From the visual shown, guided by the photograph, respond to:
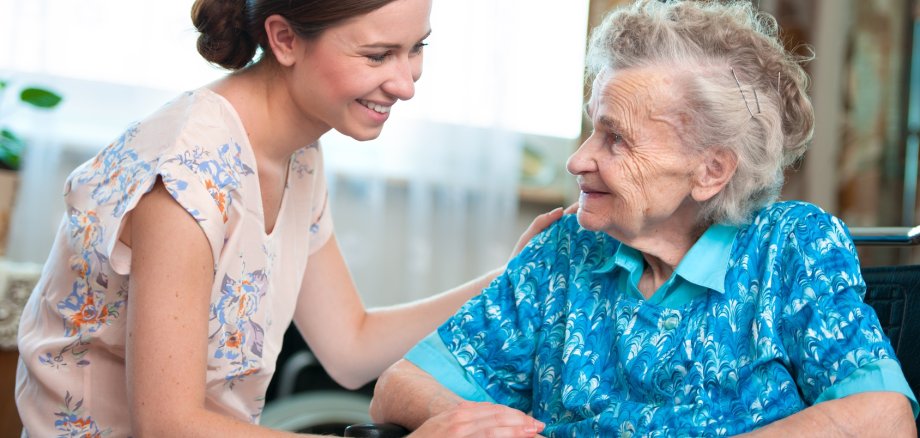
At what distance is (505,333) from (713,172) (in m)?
0.42

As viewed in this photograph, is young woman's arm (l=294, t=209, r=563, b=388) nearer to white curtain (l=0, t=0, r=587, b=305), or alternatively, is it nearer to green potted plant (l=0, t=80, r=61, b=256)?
green potted plant (l=0, t=80, r=61, b=256)

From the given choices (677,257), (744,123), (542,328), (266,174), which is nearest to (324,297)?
(266,174)

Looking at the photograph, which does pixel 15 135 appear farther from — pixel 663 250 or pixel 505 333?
pixel 663 250

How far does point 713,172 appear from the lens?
4.97 ft

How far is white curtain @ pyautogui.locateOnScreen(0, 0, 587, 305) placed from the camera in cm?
320

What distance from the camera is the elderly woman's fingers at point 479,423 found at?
1398 millimetres

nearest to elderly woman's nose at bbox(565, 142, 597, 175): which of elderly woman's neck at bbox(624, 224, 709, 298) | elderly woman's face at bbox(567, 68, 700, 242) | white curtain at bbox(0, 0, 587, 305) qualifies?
elderly woman's face at bbox(567, 68, 700, 242)

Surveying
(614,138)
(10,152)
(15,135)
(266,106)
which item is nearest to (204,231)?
(266,106)

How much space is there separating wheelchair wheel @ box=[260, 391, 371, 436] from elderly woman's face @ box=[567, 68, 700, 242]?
1.76 meters

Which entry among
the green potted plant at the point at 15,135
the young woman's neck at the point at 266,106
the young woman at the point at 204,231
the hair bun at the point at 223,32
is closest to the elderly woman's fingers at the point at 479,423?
the young woman at the point at 204,231

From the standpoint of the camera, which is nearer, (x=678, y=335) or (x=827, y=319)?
(x=827, y=319)

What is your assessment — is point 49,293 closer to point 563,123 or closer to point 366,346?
point 366,346

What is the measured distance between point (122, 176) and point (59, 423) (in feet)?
1.35

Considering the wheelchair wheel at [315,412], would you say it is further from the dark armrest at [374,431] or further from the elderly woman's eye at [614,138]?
the elderly woman's eye at [614,138]
